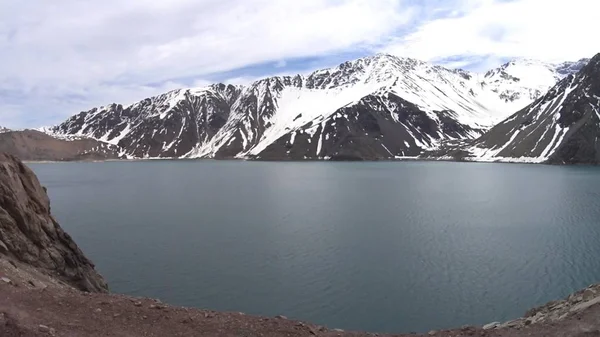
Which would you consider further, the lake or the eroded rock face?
the lake

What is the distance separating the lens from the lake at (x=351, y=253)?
3422 cm

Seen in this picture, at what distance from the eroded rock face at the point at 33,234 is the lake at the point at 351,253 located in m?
5.36

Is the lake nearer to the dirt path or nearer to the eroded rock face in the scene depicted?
the eroded rock face

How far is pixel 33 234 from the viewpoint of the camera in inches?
1171

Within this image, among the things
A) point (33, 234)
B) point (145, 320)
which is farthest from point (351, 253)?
point (145, 320)

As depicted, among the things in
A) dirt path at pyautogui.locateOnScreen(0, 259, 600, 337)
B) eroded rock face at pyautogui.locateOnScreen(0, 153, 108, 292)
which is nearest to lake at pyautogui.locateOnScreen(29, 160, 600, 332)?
eroded rock face at pyautogui.locateOnScreen(0, 153, 108, 292)

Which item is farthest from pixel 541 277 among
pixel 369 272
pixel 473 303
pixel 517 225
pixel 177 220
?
pixel 177 220

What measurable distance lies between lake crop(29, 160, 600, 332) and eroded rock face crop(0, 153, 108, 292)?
536 centimetres

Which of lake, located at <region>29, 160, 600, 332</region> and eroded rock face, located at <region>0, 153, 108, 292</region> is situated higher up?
eroded rock face, located at <region>0, 153, 108, 292</region>

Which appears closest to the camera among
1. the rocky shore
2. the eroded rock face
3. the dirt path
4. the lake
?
the rocky shore

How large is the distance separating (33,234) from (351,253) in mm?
29562

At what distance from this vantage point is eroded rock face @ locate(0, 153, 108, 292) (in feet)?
Answer: 90.4

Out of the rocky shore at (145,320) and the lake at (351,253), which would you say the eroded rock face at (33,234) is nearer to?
the rocky shore at (145,320)

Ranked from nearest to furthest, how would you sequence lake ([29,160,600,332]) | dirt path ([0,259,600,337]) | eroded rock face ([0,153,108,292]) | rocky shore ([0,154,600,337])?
rocky shore ([0,154,600,337]), dirt path ([0,259,600,337]), eroded rock face ([0,153,108,292]), lake ([29,160,600,332])
